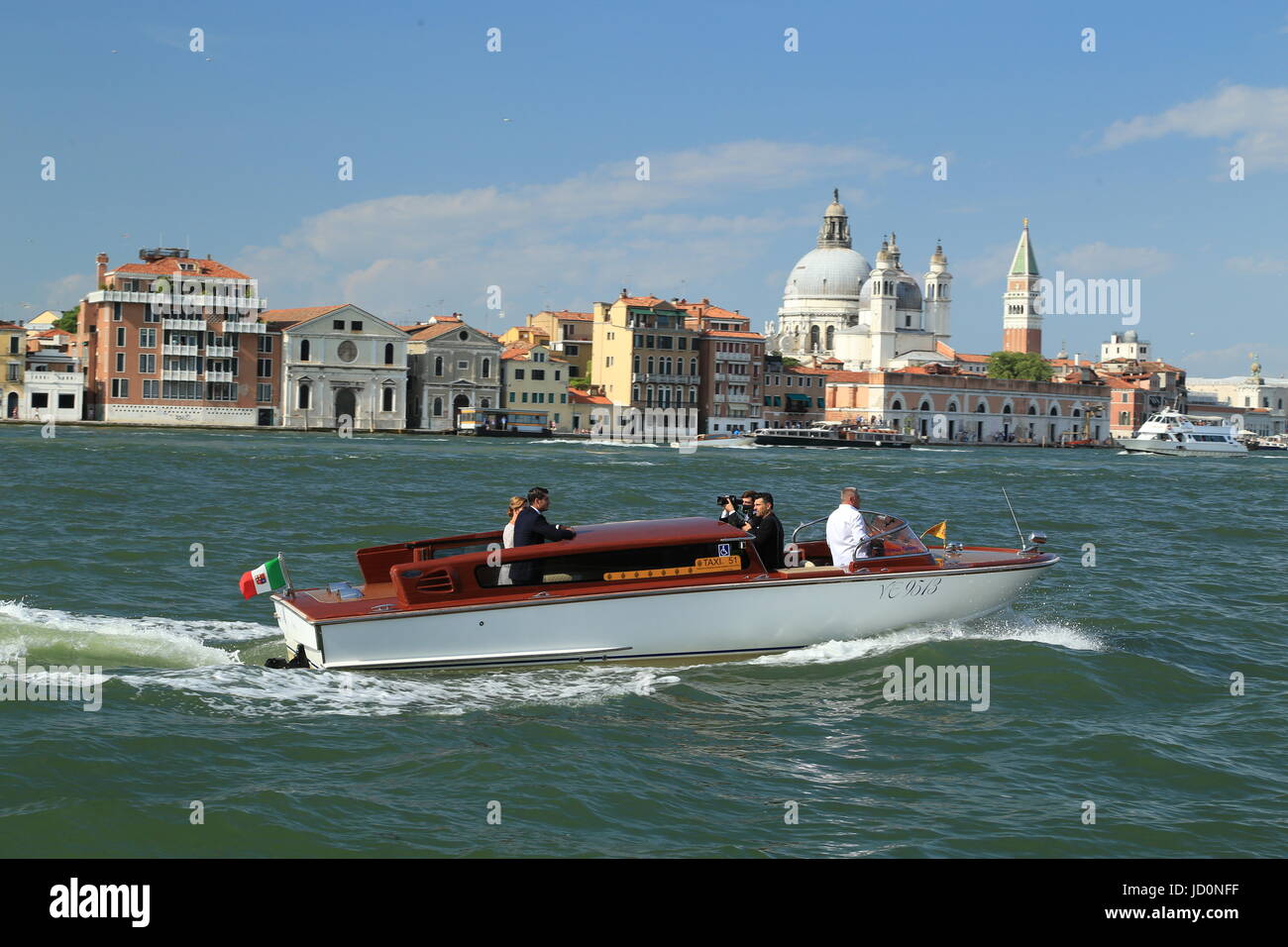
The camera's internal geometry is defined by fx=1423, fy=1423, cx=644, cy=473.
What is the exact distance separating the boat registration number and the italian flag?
4.73m

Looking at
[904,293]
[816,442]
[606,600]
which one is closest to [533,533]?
[606,600]

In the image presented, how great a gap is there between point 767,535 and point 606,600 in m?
1.40

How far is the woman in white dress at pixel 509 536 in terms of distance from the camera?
34.9ft

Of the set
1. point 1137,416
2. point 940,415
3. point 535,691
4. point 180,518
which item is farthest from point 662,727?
point 1137,416

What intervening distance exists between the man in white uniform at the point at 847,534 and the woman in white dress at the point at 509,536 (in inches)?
98.3

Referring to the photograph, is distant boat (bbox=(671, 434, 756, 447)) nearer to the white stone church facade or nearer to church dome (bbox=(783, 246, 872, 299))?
the white stone church facade

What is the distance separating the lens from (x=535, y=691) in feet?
33.7

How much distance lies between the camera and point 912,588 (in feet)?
37.9

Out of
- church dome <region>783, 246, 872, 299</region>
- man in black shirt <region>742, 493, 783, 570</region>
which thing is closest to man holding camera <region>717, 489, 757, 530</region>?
man in black shirt <region>742, 493, 783, 570</region>

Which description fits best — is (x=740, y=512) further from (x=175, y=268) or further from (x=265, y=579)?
(x=175, y=268)

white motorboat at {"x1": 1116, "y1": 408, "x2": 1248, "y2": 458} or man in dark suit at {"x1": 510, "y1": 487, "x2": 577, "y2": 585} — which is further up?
white motorboat at {"x1": 1116, "y1": 408, "x2": 1248, "y2": 458}

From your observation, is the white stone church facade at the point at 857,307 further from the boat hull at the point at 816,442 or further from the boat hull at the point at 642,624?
the boat hull at the point at 642,624

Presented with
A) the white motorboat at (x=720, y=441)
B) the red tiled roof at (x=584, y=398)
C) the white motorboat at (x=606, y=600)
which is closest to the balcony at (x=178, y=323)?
the red tiled roof at (x=584, y=398)

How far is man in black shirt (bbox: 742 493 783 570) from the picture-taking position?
11.1 meters
